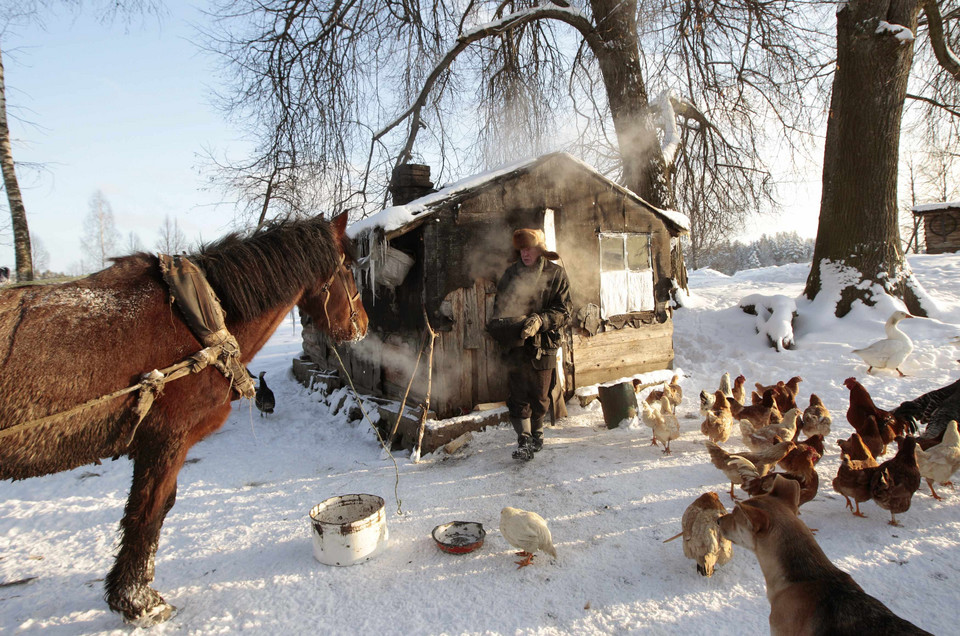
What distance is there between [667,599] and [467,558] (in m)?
1.29

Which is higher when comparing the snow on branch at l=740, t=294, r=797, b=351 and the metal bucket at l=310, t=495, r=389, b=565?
the snow on branch at l=740, t=294, r=797, b=351

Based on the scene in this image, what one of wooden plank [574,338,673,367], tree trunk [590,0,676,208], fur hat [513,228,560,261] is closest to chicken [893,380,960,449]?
→ wooden plank [574,338,673,367]

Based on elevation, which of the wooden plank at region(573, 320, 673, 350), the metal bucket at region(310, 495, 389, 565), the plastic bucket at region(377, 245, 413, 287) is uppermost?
the plastic bucket at region(377, 245, 413, 287)

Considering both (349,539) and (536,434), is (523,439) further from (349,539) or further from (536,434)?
(349,539)

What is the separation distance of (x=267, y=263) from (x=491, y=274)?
137 inches

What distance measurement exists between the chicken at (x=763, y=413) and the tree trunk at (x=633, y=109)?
6.55m

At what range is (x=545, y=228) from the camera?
6.34 metres

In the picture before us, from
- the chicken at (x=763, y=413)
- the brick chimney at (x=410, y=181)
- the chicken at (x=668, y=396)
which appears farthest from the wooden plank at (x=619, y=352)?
the brick chimney at (x=410, y=181)

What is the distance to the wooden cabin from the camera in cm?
584

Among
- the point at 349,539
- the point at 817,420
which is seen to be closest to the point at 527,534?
the point at 349,539

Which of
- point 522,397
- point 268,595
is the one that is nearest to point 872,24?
point 522,397

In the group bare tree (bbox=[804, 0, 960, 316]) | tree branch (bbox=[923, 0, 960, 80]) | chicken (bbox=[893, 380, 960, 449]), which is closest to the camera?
chicken (bbox=[893, 380, 960, 449])

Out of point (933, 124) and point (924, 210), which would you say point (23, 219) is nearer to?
point (933, 124)

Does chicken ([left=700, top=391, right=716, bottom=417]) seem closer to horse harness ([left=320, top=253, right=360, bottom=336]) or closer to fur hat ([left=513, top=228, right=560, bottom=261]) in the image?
fur hat ([left=513, top=228, right=560, bottom=261])
